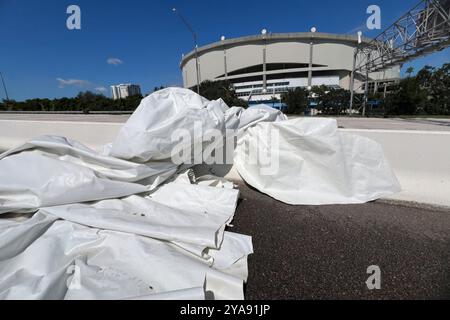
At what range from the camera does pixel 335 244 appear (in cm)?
195

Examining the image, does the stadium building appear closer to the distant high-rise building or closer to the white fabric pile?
the distant high-rise building

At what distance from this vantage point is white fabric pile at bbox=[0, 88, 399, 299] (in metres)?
1.47

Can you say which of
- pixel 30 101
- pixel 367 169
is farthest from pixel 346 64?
pixel 30 101

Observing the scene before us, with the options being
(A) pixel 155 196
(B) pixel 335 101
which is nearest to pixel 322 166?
(A) pixel 155 196

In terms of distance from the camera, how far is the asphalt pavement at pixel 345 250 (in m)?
1.49

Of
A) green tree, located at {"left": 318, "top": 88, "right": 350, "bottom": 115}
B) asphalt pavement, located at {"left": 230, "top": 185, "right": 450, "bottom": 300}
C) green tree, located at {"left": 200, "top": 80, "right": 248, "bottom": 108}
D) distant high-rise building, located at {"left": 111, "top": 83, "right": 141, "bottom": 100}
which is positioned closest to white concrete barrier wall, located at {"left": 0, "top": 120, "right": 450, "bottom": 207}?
asphalt pavement, located at {"left": 230, "top": 185, "right": 450, "bottom": 300}

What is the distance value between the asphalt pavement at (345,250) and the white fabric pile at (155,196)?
0.20 metres

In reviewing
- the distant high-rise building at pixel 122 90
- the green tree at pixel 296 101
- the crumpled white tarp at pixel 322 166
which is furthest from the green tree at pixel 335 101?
the distant high-rise building at pixel 122 90

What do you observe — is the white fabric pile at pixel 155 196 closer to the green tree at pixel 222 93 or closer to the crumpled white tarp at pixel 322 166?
the crumpled white tarp at pixel 322 166

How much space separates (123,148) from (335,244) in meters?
2.43

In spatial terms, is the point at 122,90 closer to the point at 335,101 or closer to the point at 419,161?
the point at 335,101

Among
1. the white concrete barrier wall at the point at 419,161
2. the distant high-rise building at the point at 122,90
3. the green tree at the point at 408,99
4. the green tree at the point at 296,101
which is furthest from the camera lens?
the distant high-rise building at the point at 122,90

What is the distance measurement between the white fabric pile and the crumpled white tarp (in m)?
0.01
